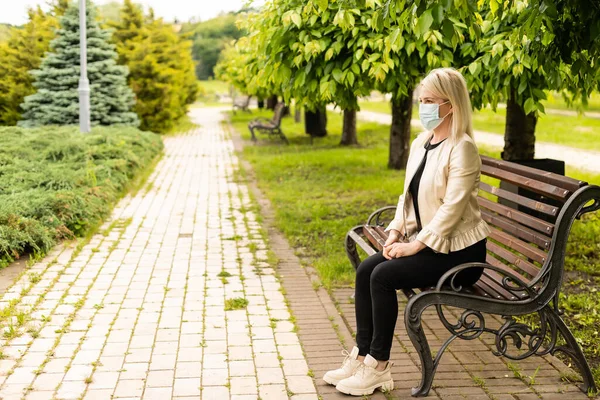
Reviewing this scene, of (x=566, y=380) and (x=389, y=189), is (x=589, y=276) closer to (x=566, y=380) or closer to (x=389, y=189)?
(x=566, y=380)

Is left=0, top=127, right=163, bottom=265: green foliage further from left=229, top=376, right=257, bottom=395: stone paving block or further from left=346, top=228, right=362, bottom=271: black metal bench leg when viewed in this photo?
left=229, top=376, right=257, bottom=395: stone paving block

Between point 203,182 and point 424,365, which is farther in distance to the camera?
point 203,182

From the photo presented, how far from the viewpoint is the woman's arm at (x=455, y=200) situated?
406cm

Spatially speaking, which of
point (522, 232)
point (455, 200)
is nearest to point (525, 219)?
point (522, 232)

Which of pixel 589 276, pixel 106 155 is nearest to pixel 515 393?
pixel 589 276

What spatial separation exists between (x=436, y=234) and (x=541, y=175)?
871 millimetres

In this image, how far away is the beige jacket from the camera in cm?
407

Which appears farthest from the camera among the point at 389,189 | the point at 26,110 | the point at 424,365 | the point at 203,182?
the point at 26,110

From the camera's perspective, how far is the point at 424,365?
404 cm

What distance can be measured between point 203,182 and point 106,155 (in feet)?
6.21

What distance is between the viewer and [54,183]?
934cm

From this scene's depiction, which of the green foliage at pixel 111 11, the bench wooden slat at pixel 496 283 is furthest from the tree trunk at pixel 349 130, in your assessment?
the bench wooden slat at pixel 496 283

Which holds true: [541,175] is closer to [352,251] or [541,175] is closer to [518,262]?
[518,262]

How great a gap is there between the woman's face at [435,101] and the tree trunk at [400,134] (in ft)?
32.6
